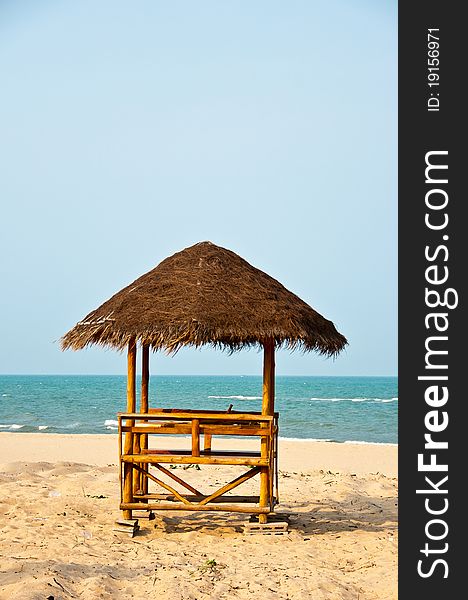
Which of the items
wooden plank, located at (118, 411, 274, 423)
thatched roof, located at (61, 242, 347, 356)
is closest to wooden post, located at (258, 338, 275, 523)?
thatched roof, located at (61, 242, 347, 356)

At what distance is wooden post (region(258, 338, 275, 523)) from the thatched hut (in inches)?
0.4

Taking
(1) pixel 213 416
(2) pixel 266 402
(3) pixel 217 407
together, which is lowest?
(3) pixel 217 407

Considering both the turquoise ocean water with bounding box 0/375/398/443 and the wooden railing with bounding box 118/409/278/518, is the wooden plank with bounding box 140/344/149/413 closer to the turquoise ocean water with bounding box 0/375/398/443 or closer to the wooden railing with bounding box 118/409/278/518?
the wooden railing with bounding box 118/409/278/518

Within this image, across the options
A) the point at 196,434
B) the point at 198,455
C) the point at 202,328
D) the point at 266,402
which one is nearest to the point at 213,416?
the point at 196,434

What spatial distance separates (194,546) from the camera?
854cm

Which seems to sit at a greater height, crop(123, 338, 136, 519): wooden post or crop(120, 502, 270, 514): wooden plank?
crop(123, 338, 136, 519): wooden post

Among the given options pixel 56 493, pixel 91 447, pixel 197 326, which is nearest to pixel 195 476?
pixel 56 493

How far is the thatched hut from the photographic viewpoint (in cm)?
873

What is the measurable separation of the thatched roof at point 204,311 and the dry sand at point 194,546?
6.65 feet

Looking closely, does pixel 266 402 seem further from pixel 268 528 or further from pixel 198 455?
pixel 268 528

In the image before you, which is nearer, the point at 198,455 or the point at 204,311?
the point at 204,311

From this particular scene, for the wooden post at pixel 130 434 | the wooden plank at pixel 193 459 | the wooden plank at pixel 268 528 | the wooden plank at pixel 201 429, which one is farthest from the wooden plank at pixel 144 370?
the wooden plank at pixel 268 528

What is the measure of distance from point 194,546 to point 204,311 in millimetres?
2408

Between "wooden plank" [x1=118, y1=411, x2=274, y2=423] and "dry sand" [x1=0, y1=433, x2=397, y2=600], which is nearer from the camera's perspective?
"dry sand" [x1=0, y1=433, x2=397, y2=600]
